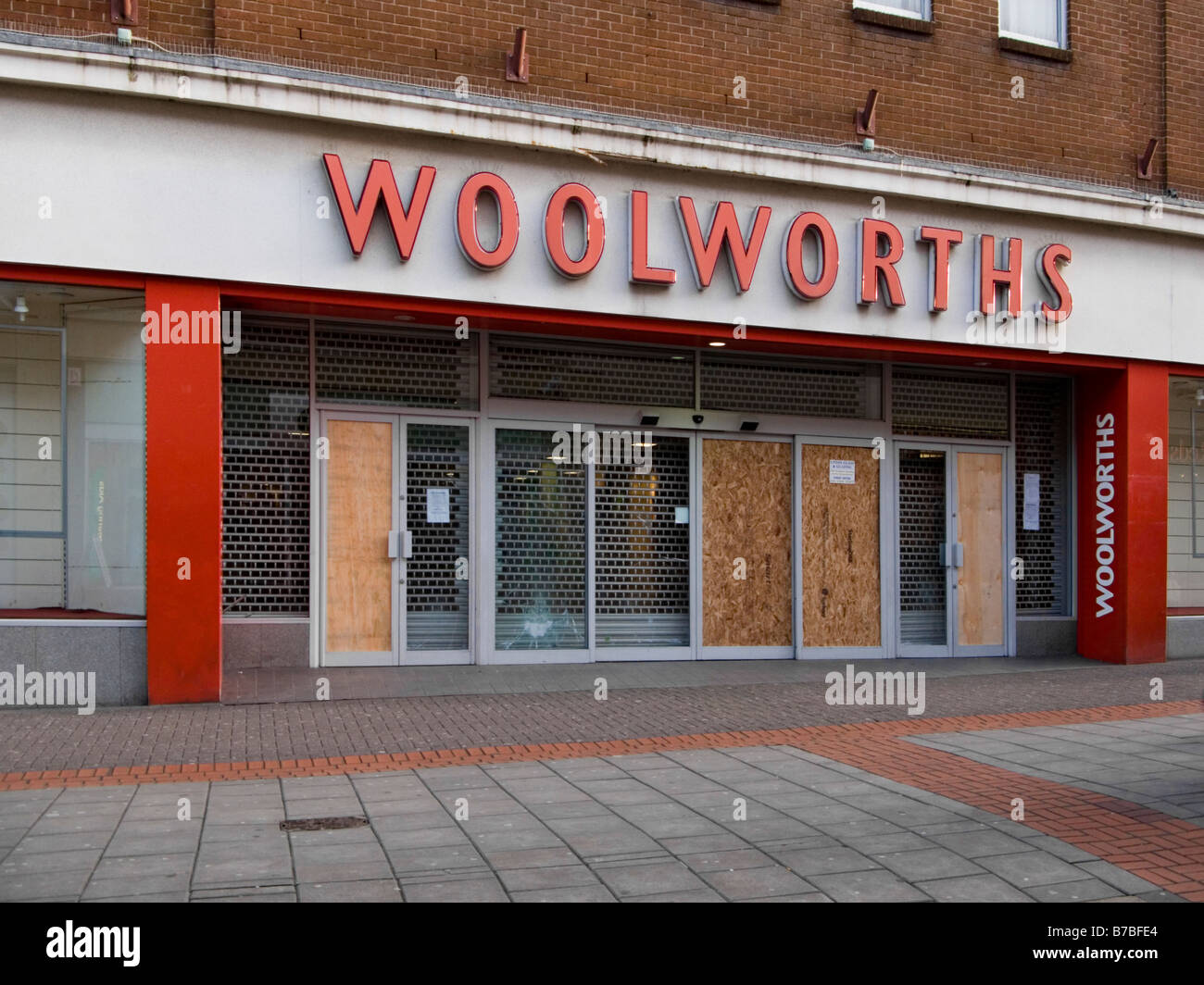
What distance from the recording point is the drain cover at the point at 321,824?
6.50m

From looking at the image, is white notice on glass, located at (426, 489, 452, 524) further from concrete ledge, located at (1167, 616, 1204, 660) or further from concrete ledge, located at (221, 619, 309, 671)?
concrete ledge, located at (1167, 616, 1204, 660)

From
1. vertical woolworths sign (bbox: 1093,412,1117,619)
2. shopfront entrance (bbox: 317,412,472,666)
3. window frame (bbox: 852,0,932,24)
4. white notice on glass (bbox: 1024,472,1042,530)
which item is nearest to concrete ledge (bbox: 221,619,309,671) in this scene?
shopfront entrance (bbox: 317,412,472,666)

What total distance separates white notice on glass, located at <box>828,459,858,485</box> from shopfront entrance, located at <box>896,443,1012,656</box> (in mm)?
640

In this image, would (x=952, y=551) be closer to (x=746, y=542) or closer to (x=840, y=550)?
(x=840, y=550)

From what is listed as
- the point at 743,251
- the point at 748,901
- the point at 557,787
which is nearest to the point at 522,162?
the point at 743,251

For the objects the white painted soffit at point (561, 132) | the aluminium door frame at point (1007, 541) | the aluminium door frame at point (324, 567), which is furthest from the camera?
the aluminium door frame at point (1007, 541)

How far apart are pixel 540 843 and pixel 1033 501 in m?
11.1

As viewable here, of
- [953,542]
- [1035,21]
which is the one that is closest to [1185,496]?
[953,542]

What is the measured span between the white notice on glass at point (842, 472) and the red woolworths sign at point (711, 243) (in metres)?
2.03

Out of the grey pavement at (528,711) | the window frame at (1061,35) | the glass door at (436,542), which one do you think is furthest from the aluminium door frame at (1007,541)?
the glass door at (436,542)

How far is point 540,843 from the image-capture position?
6242mm

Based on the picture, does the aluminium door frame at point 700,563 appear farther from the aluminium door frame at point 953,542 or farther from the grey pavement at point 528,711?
the aluminium door frame at point 953,542

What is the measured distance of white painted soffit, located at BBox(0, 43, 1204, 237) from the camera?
10.1 metres
